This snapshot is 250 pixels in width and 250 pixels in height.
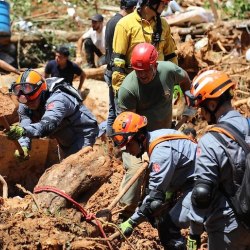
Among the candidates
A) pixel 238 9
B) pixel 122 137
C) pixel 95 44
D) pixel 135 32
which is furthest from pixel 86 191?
pixel 238 9

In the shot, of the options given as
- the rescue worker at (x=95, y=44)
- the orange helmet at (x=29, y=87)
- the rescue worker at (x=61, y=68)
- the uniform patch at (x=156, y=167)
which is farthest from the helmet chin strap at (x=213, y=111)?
the rescue worker at (x=95, y=44)

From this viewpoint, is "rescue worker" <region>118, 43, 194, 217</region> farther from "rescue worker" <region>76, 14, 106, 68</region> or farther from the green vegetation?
the green vegetation

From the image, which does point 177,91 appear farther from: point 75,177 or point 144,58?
point 75,177

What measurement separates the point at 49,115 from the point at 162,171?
177 centimetres

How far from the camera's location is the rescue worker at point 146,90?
7.09 meters

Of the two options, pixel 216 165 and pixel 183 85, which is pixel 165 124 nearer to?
pixel 183 85

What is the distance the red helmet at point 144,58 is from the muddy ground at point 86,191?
0.93 meters

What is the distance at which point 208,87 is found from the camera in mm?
5227

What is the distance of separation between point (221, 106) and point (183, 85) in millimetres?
2507

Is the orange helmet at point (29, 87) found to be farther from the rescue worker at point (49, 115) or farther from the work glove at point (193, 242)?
the work glove at point (193, 242)

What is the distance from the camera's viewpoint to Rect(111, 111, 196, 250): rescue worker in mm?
5707

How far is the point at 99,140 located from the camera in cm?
991

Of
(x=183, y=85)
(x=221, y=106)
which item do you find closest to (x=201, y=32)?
(x=183, y=85)

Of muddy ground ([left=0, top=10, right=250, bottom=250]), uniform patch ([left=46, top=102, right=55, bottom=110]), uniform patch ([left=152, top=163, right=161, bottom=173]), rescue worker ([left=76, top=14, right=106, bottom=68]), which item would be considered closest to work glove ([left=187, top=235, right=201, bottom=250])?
uniform patch ([left=152, top=163, right=161, bottom=173])
